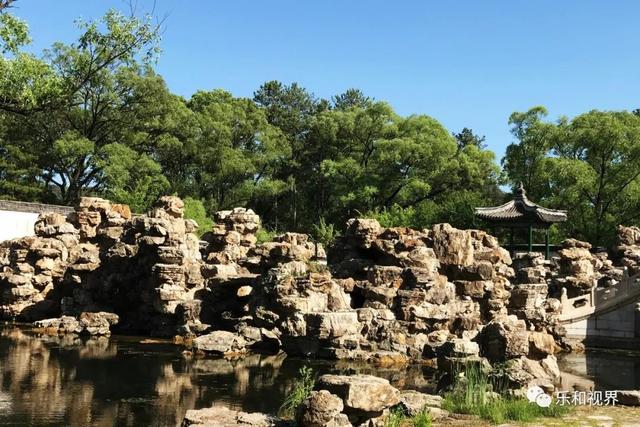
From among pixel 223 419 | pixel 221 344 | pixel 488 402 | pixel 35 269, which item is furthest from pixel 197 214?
pixel 488 402

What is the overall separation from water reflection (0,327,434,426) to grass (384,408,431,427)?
284 cm

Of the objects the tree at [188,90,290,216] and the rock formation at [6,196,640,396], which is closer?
the rock formation at [6,196,640,396]

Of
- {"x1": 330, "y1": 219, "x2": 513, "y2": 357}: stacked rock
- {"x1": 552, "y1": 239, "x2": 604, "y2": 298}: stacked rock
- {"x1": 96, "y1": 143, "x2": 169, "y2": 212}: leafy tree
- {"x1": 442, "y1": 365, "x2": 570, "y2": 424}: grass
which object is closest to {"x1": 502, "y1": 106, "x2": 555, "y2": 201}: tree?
{"x1": 552, "y1": 239, "x2": 604, "y2": 298}: stacked rock

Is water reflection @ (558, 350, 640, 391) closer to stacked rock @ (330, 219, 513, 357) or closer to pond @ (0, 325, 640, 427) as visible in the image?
pond @ (0, 325, 640, 427)

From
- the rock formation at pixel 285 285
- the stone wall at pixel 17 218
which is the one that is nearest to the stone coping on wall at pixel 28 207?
the stone wall at pixel 17 218

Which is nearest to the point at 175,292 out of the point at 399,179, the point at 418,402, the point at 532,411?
the point at 418,402

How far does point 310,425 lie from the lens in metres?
7.34

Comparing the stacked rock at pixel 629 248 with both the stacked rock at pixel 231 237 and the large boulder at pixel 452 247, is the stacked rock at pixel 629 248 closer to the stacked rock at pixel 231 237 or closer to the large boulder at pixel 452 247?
the large boulder at pixel 452 247

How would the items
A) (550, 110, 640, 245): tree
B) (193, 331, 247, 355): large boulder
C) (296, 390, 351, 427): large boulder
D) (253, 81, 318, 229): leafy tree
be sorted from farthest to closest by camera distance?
(253, 81, 318, 229): leafy tree → (550, 110, 640, 245): tree → (193, 331, 247, 355): large boulder → (296, 390, 351, 427): large boulder

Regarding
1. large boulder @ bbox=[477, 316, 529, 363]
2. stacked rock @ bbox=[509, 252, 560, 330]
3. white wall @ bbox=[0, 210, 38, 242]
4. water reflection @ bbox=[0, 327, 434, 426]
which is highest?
white wall @ bbox=[0, 210, 38, 242]

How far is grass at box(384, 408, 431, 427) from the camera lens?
749cm

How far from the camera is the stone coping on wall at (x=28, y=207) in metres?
26.9

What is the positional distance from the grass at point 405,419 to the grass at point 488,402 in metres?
0.79

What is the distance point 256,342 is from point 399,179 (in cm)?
2158
